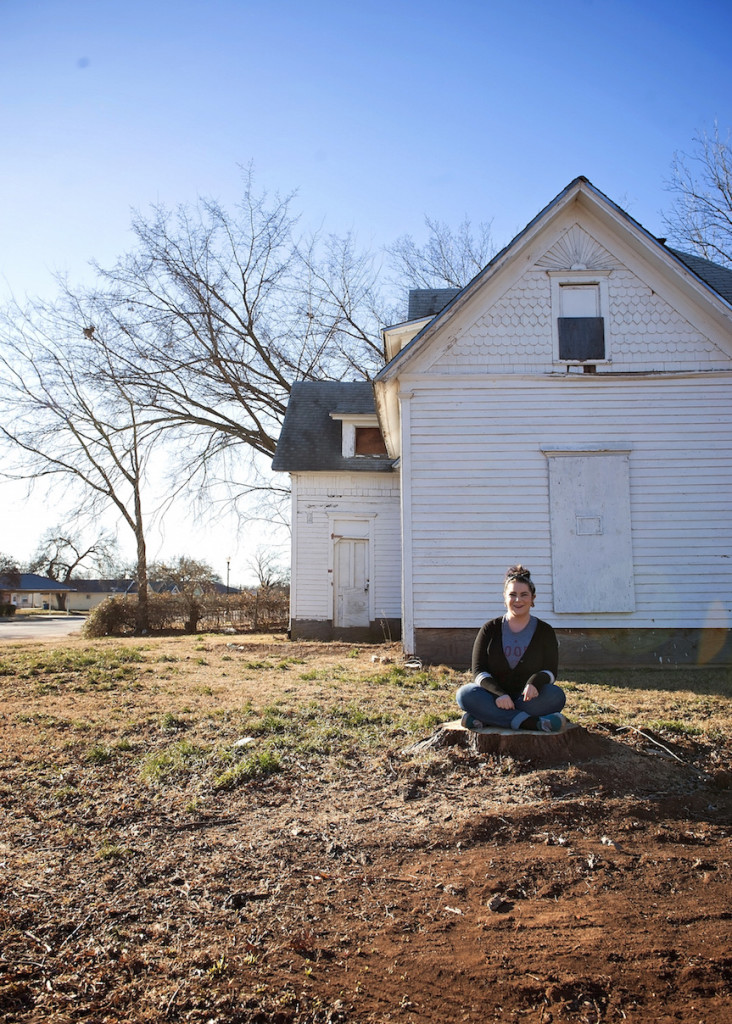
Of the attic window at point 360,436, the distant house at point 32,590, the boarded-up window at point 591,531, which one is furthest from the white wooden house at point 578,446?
the distant house at point 32,590

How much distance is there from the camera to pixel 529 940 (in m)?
2.82

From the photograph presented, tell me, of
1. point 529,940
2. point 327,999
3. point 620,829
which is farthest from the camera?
point 620,829

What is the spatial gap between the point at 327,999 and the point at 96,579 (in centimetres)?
10003

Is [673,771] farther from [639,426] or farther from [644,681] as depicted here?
[639,426]

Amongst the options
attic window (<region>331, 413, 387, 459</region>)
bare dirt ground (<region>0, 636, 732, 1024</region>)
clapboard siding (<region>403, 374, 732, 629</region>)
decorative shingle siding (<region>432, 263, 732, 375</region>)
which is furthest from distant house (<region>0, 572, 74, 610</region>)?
bare dirt ground (<region>0, 636, 732, 1024</region>)

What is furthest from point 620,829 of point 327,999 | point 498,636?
point 327,999

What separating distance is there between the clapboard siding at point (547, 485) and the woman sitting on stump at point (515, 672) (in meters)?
5.75

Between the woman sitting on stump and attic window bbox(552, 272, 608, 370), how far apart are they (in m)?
7.13

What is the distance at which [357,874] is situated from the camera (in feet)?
11.4

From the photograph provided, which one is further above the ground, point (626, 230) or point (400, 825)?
point (626, 230)

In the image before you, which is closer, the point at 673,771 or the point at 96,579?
the point at 673,771

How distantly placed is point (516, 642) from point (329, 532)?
13.0m

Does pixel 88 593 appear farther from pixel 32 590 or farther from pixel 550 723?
pixel 550 723

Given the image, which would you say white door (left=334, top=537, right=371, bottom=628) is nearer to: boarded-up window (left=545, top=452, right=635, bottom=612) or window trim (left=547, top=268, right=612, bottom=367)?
boarded-up window (left=545, top=452, right=635, bottom=612)
